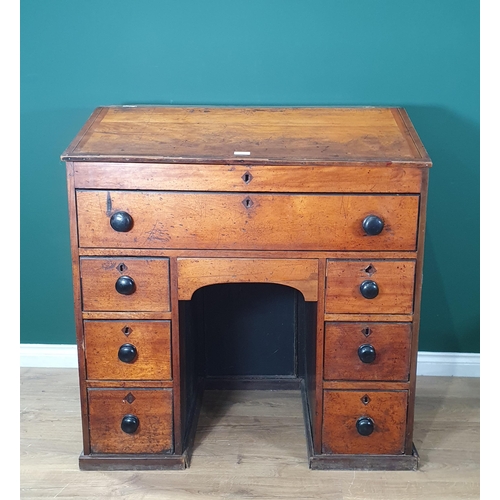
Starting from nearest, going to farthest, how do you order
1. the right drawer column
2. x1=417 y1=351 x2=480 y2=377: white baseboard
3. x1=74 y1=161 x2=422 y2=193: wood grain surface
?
x1=74 y1=161 x2=422 y2=193: wood grain surface, the right drawer column, x1=417 y1=351 x2=480 y2=377: white baseboard

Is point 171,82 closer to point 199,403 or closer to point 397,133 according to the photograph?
point 397,133

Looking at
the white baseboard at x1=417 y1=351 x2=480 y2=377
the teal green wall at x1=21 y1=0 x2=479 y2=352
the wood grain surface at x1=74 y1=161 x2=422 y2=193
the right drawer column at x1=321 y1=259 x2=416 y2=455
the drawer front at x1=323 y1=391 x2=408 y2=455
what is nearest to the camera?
the wood grain surface at x1=74 y1=161 x2=422 y2=193

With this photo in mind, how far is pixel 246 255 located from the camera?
2268 mm

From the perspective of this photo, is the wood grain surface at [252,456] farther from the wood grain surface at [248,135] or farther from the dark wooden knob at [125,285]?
the wood grain surface at [248,135]

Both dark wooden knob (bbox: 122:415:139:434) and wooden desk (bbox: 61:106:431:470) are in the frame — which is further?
dark wooden knob (bbox: 122:415:139:434)

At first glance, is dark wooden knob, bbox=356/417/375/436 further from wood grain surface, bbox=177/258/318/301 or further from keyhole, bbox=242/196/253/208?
keyhole, bbox=242/196/253/208

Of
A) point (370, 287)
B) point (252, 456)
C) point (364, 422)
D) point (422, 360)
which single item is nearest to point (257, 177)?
point (370, 287)

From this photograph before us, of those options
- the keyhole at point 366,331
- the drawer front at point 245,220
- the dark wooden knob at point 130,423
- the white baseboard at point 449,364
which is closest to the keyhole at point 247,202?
the drawer front at point 245,220

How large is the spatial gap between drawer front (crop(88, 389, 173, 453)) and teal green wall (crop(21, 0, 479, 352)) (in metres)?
0.86

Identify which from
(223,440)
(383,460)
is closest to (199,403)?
(223,440)

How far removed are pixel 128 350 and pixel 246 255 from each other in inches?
17.7

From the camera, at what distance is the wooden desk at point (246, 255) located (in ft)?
7.23

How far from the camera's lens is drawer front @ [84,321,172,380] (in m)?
2.35

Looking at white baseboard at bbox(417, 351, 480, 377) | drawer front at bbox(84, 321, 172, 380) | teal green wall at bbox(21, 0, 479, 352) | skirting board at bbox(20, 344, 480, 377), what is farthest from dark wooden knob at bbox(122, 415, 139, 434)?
white baseboard at bbox(417, 351, 480, 377)
